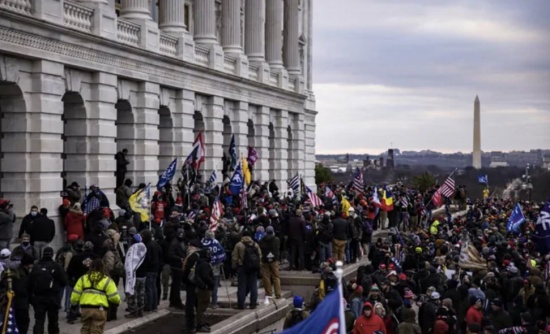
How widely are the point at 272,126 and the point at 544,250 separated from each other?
111 feet

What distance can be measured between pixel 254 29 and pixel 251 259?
1137 inches

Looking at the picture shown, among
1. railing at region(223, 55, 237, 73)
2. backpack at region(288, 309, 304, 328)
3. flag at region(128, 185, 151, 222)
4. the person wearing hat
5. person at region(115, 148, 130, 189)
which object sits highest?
railing at region(223, 55, 237, 73)

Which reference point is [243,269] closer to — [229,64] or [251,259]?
[251,259]

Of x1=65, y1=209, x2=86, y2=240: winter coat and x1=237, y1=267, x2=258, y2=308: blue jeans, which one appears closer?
x1=237, y1=267, x2=258, y2=308: blue jeans

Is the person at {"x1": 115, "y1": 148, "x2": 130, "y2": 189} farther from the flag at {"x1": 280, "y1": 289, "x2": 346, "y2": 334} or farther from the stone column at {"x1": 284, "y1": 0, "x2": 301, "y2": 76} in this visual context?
the stone column at {"x1": 284, "y1": 0, "x2": 301, "y2": 76}

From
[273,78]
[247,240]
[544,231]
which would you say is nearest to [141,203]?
[247,240]

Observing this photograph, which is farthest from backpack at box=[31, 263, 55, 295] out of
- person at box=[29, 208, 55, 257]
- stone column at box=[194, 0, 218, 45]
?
stone column at box=[194, 0, 218, 45]

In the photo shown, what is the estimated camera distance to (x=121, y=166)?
33.7m

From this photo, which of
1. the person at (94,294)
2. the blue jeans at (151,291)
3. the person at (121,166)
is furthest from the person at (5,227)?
the person at (121,166)

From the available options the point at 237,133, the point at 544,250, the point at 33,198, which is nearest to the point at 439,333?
the point at 544,250

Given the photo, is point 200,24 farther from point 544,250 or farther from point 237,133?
point 544,250

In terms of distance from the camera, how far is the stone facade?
27.8m

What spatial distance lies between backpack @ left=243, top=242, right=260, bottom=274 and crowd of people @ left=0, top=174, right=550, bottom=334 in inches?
1.0

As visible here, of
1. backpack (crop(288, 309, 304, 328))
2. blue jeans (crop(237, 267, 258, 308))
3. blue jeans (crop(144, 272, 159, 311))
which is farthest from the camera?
blue jeans (crop(237, 267, 258, 308))
